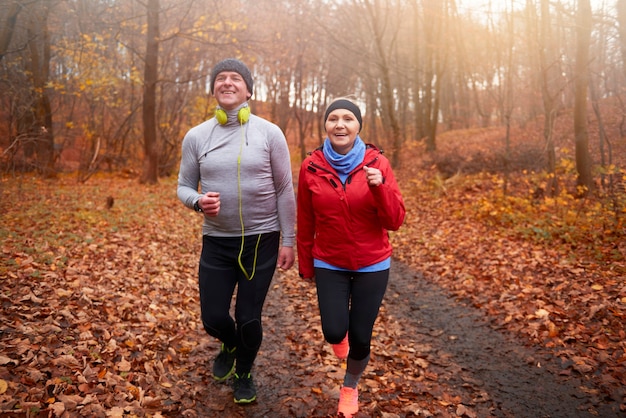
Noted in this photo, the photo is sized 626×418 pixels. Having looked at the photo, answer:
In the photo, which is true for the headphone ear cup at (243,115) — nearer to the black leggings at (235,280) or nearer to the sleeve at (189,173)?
the sleeve at (189,173)

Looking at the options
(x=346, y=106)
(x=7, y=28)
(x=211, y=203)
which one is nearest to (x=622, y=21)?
(x=346, y=106)

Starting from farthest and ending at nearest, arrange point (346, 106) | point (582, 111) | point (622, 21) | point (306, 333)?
1. point (582, 111)
2. point (622, 21)
3. point (306, 333)
4. point (346, 106)

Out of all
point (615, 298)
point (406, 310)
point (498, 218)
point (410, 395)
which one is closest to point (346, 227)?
point (410, 395)

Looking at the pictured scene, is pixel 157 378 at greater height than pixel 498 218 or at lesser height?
lesser

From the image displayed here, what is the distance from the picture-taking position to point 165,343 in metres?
4.91

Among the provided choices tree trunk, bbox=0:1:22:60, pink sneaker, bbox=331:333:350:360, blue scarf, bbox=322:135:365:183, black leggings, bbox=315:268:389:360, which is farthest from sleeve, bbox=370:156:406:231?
tree trunk, bbox=0:1:22:60

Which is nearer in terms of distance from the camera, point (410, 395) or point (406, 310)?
point (410, 395)

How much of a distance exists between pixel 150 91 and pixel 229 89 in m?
14.4

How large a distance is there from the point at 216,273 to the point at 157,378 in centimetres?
146

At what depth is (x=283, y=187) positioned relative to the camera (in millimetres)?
3582

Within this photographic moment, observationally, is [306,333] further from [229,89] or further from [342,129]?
[229,89]

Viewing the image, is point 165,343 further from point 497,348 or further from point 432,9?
point 432,9

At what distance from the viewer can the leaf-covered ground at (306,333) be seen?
3822 millimetres

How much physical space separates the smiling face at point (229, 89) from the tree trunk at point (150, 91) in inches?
543
